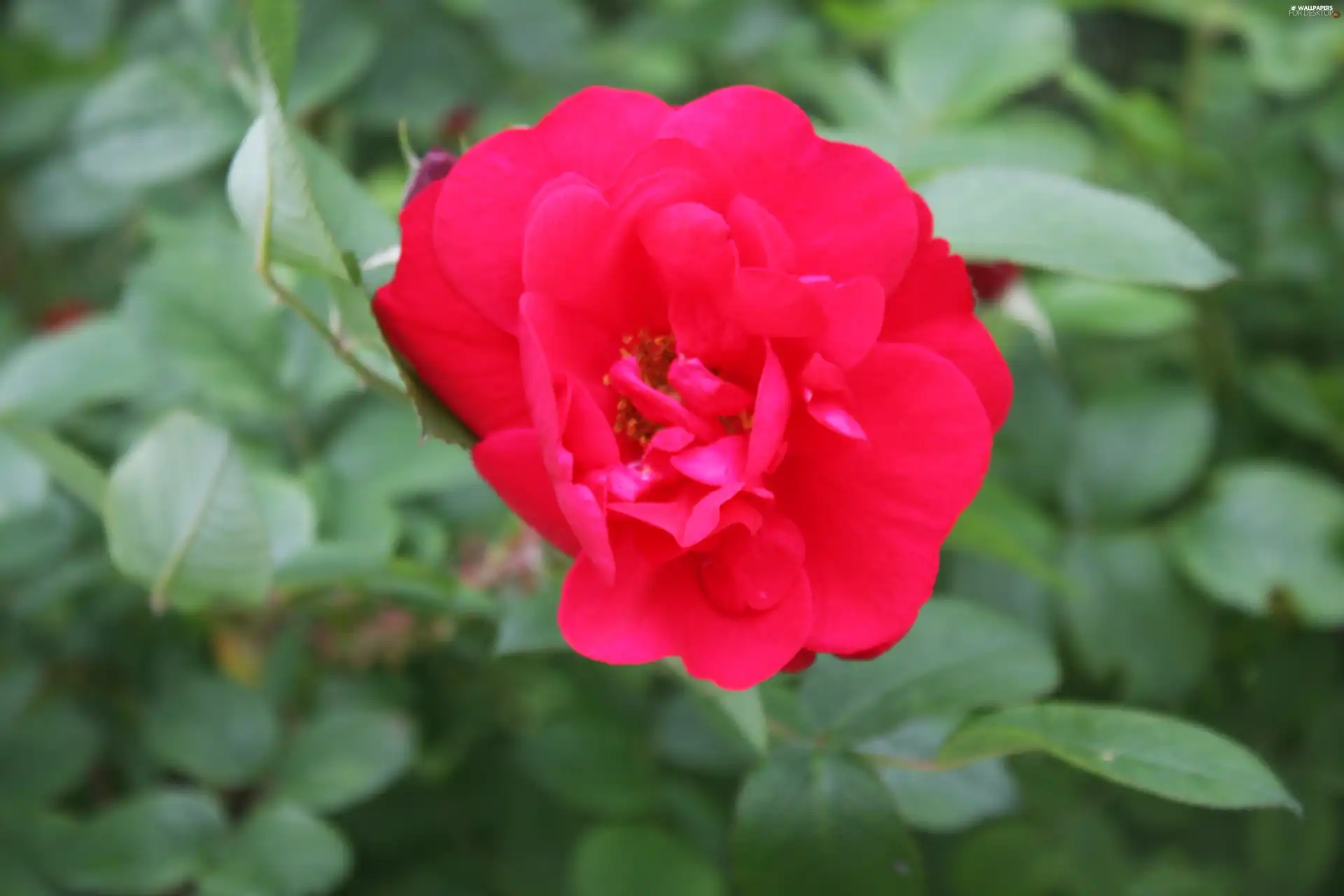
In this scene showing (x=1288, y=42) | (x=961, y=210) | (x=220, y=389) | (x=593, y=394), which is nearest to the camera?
(x=593, y=394)

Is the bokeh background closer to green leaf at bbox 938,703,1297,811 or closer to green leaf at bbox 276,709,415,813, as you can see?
green leaf at bbox 276,709,415,813

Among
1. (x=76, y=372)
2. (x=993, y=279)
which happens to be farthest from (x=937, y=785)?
(x=76, y=372)

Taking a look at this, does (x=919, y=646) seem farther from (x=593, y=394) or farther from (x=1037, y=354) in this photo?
(x=1037, y=354)

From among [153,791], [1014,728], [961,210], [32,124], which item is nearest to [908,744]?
[1014,728]

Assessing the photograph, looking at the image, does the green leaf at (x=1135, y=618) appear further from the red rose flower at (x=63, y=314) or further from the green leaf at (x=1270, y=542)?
the red rose flower at (x=63, y=314)

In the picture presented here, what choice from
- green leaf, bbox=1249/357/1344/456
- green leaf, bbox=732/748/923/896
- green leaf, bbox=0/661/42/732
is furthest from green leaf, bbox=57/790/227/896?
green leaf, bbox=1249/357/1344/456

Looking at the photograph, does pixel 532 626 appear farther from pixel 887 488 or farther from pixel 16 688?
pixel 16 688

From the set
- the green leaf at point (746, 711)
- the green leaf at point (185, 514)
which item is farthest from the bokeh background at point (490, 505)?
the green leaf at point (746, 711)
